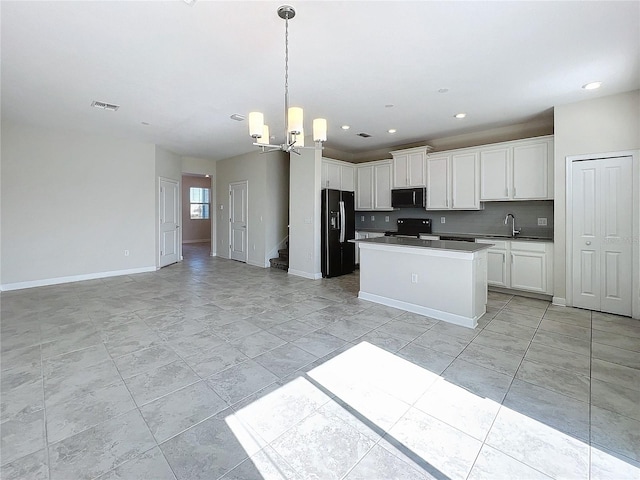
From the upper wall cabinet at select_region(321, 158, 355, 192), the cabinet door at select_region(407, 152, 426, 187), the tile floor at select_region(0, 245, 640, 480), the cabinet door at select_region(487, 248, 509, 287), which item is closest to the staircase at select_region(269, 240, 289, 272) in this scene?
the upper wall cabinet at select_region(321, 158, 355, 192)

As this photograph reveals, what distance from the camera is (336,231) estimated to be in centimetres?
594

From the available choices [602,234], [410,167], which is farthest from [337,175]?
[602,234]

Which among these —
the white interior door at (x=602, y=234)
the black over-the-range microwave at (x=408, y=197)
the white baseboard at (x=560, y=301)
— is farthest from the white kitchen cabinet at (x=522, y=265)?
the black over-the-range microwave at (x=408, y=197)

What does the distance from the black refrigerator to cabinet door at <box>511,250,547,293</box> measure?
2859 millimetres

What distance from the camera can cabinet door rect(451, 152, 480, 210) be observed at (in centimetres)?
522

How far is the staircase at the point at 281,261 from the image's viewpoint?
6.84m

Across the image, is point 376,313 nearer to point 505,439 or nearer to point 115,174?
point 505,439

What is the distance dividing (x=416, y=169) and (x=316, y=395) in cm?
507

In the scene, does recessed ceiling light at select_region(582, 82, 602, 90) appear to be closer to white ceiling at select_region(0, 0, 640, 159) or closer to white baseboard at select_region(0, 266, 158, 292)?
white ceiling at select_region(0, 0, 640, 159)

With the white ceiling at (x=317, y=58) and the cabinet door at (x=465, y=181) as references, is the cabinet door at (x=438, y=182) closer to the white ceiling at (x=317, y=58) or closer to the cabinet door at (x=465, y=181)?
the cabinet door at (x=465, y=181)

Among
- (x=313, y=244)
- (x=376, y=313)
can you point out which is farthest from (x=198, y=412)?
(x=313, y=244)

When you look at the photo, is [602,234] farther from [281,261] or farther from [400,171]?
[281,261]

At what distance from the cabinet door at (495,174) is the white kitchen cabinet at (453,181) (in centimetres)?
11

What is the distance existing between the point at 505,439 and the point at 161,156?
25.3 ft
